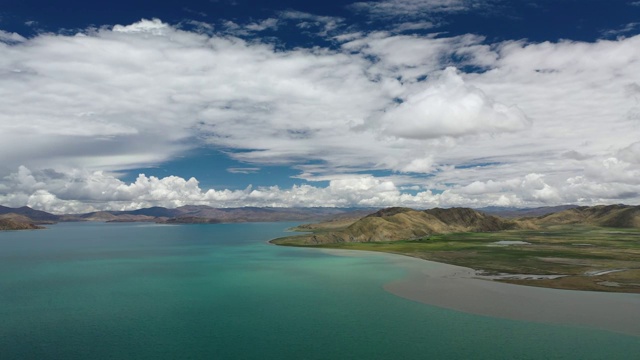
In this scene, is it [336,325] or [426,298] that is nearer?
[336,325]

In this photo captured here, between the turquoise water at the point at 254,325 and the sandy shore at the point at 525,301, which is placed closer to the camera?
the turquoise water at the point at 254,325

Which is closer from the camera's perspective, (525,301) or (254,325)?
(254,325)

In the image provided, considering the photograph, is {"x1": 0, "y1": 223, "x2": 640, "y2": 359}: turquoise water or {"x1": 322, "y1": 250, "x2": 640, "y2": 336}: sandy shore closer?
{"x1": 0, "y1": 223, "x2": 640, "y2": 359}: turquoise water

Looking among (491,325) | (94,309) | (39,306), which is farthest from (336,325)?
(39,306)

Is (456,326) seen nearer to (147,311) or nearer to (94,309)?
(147,311)

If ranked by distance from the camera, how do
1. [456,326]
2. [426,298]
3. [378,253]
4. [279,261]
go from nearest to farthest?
[456,326] → [426,298] → [279,261] → [378,253]

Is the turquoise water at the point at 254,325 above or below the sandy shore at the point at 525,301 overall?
below

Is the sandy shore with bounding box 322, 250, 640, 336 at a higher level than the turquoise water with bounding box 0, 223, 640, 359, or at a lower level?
higher

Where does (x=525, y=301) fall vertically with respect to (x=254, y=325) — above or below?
above
